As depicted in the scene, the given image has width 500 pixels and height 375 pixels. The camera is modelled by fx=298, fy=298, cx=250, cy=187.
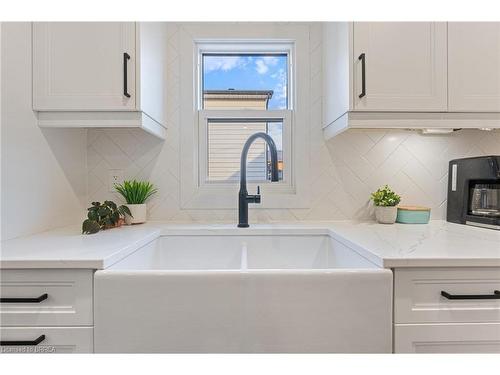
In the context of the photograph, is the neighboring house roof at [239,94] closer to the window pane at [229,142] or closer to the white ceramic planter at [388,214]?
the window pane at [229,142]

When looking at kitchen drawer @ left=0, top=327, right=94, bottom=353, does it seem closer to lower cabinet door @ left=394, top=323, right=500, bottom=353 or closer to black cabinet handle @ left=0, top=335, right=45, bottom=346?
black cabinet handle @ left=0, top=335, right=45, bottom=346

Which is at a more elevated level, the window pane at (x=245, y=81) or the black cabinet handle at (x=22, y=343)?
the window pane at (x=245, y=81)

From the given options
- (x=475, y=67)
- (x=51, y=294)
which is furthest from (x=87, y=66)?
(x=475, y=67)

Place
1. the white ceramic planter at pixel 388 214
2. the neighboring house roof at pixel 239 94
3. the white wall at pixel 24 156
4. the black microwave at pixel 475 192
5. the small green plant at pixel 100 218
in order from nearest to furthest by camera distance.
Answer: the white wall at pixel 24 156 < the small green plant at pixel 100 218 < the black microwave at pixel 475 192 < the white ceramic planter at pixel 388 214 < the neighboring house roof at pixel 239 94

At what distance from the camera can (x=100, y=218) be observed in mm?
1280

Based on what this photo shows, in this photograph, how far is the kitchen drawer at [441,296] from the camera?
849mm

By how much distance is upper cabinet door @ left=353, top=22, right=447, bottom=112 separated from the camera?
124cm

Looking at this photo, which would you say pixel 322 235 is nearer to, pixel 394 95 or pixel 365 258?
pixel 365 258

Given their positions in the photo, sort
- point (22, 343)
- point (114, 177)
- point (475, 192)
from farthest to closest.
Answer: point (114, 177), point (475, 192), point (22, 343)

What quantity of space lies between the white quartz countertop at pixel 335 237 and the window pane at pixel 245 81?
27.8 inches

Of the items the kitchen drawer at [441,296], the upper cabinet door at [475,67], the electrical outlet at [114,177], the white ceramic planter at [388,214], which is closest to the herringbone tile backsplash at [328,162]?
the electrical outlet at [114,177]

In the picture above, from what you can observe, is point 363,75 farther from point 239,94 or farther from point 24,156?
point 24,156

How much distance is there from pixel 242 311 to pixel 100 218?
2.62 feet
